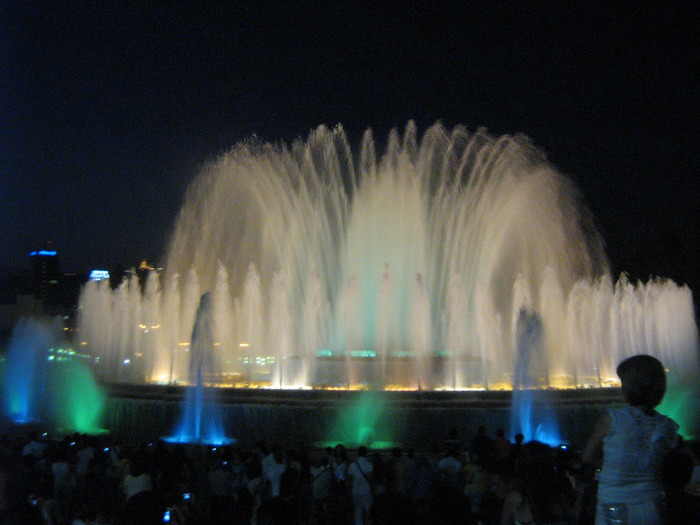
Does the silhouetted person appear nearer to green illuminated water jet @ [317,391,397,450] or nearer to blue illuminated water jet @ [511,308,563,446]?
blue illuminated water jet @ [511,308,563,446]

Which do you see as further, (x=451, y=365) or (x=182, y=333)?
(x=182, y=333)

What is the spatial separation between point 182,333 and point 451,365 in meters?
14.4

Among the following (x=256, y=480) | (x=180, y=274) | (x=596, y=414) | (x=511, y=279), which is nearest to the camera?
(x=256, y=480)

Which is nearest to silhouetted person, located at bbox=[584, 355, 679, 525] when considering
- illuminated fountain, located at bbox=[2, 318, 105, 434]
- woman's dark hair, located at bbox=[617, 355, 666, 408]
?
woman's dark hair, located at bbox=[617, 355, 666, 408]

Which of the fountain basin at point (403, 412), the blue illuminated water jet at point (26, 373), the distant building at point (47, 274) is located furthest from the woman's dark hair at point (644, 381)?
the distant building at point (47, 274)

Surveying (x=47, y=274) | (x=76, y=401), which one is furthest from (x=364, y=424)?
(x=47, y=274)

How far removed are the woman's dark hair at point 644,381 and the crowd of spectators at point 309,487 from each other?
495mm

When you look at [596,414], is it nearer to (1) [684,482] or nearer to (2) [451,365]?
(2) [451,365]

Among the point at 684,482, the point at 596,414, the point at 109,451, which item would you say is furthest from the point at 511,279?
the point at 684,482

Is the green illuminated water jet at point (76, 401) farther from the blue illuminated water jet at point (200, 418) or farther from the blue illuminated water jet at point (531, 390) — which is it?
the blue illuminated water jet at point (531, 390)

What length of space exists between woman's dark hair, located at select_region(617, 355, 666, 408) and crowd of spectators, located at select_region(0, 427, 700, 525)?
49cm

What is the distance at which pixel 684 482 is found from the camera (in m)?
3.98

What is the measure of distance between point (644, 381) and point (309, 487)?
6.10 m

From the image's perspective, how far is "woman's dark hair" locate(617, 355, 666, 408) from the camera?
3.39m
